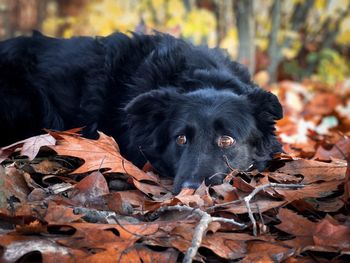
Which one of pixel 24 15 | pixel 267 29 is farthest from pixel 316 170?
pixel 24 15

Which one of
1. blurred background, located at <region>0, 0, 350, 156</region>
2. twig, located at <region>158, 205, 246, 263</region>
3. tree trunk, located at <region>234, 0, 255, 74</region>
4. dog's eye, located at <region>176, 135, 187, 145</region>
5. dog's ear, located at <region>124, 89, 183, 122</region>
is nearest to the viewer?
twig, located at <region>158, 205, 246, 263</region>

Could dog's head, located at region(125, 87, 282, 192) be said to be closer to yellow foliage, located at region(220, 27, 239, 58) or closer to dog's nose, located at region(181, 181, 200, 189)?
dog's nose, located at region(181, 181, 200, 189)

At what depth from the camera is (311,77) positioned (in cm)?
1349

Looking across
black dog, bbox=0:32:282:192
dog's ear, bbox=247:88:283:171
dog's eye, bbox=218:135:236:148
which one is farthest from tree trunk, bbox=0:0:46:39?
dog's eye, bbox=218:135:236:148

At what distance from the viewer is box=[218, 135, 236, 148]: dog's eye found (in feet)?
12.2

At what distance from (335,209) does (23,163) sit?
1720mm

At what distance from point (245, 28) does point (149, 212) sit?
606 cm

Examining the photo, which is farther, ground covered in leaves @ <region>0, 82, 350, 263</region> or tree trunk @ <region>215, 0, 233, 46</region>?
tree trunk @ <region>215, 0, 233, 46</region>

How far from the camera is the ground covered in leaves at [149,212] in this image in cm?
234

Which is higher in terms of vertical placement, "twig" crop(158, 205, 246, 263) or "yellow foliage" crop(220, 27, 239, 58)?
"twig" crop(158, 205, 246, 263)

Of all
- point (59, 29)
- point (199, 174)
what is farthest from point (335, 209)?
point (59, 29)

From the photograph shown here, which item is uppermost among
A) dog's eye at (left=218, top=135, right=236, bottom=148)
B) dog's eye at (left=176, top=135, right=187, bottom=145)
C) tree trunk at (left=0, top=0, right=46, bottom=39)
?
dog's eye at (left=218, top=135, right=236, bottom=148)

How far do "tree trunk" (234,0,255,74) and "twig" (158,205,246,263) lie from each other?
5.97 m

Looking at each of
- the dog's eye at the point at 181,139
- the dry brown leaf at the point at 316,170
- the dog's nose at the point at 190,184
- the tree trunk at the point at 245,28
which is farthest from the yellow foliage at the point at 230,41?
the dog's nose at the point at 190,184
